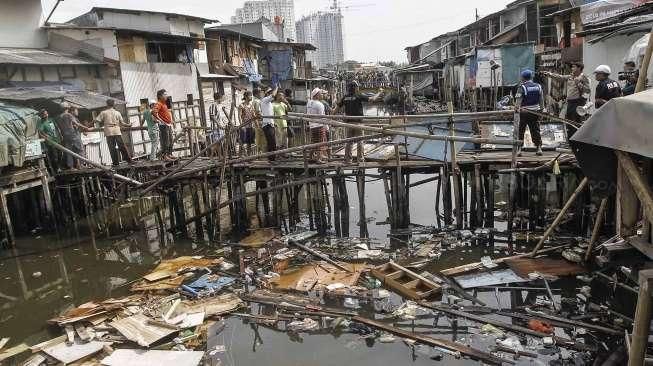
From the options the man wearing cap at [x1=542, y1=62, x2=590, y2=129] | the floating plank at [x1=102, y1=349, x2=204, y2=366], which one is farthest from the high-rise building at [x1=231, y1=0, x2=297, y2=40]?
the floating plank at [x1=102, y1=349, x2=204, y2=366]

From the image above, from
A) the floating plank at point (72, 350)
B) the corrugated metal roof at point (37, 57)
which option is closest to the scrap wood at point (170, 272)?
the floating plank at point (72, 350)

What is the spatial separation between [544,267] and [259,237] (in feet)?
20.3

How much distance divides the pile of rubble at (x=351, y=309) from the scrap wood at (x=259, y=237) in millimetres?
779

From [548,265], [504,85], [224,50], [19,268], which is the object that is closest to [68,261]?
[19,268]

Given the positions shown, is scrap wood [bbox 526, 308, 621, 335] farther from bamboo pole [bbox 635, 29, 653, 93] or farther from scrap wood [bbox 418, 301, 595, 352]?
bamboo pole [bbox 635, 29, 653, 93]

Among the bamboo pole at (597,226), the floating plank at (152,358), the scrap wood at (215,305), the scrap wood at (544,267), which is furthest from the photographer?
the scrap wood at (544,267)

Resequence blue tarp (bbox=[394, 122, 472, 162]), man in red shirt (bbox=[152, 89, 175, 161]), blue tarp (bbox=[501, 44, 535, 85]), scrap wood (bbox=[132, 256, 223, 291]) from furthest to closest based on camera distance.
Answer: blue tarp (bbox=[501, 44, 535, 85]) < man in red shirt (bbox=[152, 89, 175, 161]) < blue tarp (bbox=[394, 122, 472, 162]) < scrap wood (bbox=[132, 256, 223, 291])

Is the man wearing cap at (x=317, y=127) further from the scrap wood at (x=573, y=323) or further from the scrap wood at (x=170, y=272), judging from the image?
the scrap wood at (x=573, y=323)

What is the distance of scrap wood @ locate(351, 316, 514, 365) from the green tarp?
9.26 metres

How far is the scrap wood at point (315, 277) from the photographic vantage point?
9227 millimetres

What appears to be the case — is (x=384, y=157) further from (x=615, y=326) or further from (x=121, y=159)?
(x=121, y=159)

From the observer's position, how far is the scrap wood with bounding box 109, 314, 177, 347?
7.52m

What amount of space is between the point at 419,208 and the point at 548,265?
18.3ft

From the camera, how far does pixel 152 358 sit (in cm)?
708
